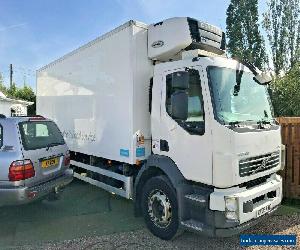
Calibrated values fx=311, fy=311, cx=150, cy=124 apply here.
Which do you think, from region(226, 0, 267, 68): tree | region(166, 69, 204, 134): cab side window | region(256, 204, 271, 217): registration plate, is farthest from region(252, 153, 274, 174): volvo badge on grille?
region(226, 0, 267, 68): tree

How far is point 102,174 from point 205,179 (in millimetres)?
2825

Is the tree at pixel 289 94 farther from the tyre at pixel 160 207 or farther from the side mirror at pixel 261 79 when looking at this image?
the tyre at pixel 160 207

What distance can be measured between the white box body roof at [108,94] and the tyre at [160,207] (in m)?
0.64

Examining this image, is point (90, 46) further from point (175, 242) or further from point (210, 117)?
point (175, 242)

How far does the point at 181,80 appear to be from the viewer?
4645mm

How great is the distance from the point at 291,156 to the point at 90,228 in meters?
4.60

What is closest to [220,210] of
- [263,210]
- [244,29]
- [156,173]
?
[263,210]

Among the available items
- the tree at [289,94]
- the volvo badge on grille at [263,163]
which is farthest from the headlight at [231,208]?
the tree at [289,94]

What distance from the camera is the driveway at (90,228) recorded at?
190 inches

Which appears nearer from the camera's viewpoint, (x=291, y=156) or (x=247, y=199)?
(x=247, y=199)

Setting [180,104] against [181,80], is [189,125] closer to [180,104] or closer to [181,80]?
[180,104]

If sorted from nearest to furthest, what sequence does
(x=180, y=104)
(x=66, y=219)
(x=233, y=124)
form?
1. (x=233, y=124)
2. (x=180, y=104)
3. (x=66, y=219)

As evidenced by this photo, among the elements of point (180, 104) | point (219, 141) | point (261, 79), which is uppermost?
point (261, 79)

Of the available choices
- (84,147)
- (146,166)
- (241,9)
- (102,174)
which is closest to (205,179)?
(146,166)
